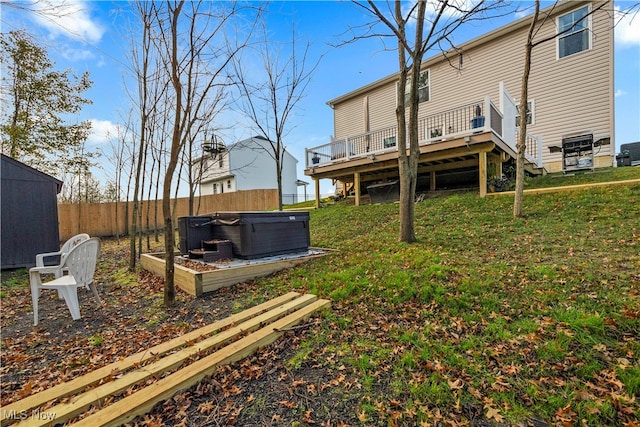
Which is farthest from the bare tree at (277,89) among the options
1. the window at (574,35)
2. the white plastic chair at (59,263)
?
the window at (574,35)

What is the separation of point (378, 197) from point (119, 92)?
27.9ft

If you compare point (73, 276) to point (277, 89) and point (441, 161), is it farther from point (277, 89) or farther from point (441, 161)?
point (441, 161)

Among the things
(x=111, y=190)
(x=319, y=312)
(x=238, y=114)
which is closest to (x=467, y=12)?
(x=319, y=312)

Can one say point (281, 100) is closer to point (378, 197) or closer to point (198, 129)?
point (198, 129)

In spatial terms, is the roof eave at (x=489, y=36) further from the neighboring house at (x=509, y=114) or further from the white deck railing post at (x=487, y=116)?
Answer: the white deck railing post at (x=487, y=116)

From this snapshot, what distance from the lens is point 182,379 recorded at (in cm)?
194

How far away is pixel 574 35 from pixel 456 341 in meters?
13.3

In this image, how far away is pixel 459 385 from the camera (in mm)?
1900

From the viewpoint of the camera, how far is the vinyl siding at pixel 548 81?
9.52 metres

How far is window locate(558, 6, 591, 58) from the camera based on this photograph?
9750mm

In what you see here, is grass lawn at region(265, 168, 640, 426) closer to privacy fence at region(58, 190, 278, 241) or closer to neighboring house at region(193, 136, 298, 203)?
privacy fence at region(58, 190, 278, 241)

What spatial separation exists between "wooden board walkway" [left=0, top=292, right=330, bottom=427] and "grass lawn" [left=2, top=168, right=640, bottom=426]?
0.35ft

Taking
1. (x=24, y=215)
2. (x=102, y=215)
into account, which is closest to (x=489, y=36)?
(x=24, y=215)

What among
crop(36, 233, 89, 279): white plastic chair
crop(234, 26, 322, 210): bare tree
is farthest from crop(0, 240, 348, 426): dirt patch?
crop(234, 26, 322, 210): bare tree
